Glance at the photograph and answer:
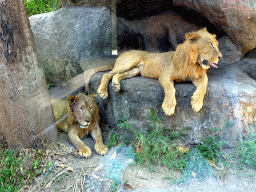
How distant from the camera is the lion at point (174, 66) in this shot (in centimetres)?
336

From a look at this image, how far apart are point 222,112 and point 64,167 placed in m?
2.24

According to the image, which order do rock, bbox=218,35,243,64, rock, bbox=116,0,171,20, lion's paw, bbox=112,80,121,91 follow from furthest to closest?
rock, bbox=116,0,171,20 → rock, bbox=218,35,243,64 → lion's paw, bbox=112,80,121,91

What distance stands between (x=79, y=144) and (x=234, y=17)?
9.66 feet

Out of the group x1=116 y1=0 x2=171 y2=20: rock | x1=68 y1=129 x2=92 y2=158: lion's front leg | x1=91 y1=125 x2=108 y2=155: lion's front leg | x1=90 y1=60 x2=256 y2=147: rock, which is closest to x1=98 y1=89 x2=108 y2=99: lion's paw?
x1=90 y1=60 x2=256 y2=147: rock

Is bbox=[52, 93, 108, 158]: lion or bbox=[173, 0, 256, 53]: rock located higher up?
bbox=[173, 0, 256, 53]: rock

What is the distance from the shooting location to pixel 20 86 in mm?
Answer: 3371

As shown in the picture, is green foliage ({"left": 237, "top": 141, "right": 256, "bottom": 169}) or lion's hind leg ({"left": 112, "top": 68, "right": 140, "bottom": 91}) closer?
green foliage ({"left": 237, "top": 141, "right": 256, "bottom": 169})

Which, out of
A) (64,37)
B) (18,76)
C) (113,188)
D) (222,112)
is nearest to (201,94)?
(222,112)

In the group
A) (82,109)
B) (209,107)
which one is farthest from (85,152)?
(209,107)

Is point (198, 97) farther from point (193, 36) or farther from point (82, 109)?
point (82, 109)

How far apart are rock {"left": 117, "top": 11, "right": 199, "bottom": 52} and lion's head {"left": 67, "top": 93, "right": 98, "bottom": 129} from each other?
1324 mm

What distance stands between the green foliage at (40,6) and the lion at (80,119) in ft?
4.53

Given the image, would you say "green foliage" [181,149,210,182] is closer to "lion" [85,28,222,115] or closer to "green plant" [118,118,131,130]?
"lion" [85,28,222,115]

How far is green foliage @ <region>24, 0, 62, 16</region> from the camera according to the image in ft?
12.0
